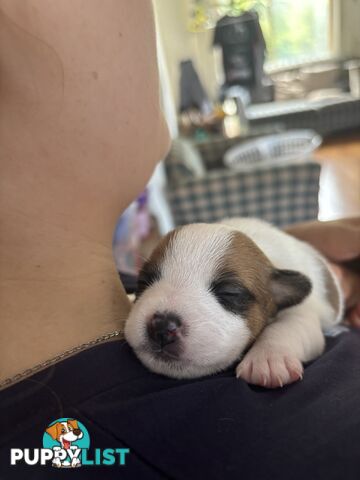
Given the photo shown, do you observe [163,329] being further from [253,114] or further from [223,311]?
[253,114]

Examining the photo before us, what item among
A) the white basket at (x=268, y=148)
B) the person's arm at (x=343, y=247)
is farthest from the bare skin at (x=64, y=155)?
the white basket at (x=268, y=148)

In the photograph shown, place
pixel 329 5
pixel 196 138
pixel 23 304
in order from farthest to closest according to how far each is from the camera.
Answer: pixel 196 138, pixel 329 5, pixel 23 304

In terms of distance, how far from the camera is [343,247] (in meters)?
1.36

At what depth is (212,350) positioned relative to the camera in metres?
0.76

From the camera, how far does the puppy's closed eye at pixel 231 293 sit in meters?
0.85

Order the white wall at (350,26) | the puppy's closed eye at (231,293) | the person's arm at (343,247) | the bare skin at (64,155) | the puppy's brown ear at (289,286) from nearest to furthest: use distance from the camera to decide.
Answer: the bare skin at (64,155) < the puppy's closed eye at (231,293) < the puppy's brown ear at (289,286) < the person's arm at (343,247) < the white wall at (350,26)

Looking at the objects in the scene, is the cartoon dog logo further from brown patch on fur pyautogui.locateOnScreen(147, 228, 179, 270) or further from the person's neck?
brown patch on fur pyautogui.locateOnScreen(147, 228, 179, 270)

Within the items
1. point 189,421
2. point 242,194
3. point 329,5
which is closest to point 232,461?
point 189,421

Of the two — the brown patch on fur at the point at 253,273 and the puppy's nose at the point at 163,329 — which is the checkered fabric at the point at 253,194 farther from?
the puppy's nose at the point at 163,329

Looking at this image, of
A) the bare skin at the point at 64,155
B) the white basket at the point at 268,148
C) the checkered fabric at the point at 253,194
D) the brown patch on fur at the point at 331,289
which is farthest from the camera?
the white basket at the point at 268,148

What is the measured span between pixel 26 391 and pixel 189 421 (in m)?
0.21

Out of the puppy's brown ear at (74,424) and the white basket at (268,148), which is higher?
the puppy's brown ear at (74,424)

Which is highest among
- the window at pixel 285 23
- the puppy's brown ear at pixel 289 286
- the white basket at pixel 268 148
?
the window at pixel 285 23

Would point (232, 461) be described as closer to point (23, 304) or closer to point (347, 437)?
point (347, 437)
